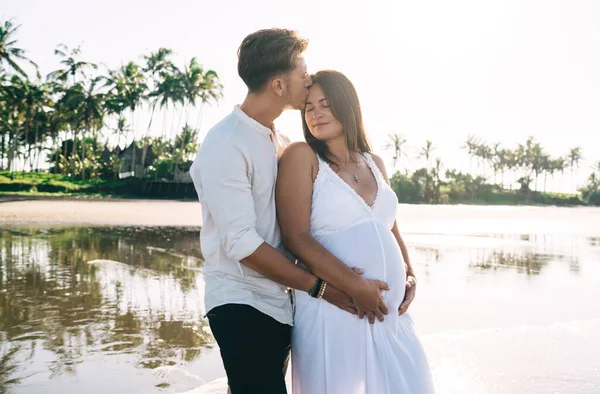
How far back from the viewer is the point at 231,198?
7.06 ft

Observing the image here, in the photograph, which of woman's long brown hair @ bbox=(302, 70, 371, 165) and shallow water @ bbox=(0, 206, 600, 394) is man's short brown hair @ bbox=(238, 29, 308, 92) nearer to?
woman's long brown hair @ bbox=(302, 70, 371, 165)

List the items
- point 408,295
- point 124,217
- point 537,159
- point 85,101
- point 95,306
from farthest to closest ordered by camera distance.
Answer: point 537,159 < point 85,101 < point 124,217 < point 95,306 < point 408,295

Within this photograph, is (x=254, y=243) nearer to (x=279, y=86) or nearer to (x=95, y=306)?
(x=279, y=86)

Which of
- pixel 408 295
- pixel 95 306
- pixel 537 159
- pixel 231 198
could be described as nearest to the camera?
pixel 231 198

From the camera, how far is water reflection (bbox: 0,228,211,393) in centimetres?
504

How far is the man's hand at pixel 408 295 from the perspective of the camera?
2.63 metres

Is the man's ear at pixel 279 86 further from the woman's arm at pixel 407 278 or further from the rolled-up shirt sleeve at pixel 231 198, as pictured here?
the woman's arm at pixel 407 278

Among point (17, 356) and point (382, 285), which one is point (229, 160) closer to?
point (382, 285)

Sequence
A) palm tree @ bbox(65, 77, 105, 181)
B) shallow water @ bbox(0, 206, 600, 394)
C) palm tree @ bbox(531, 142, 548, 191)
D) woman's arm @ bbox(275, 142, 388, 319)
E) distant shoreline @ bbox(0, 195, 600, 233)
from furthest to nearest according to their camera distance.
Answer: palm tree @ bbox(531, 142, 548, 191)
palm tree @ bbox(65, 77, 105, 181)
distant shoreline @ bbox(0, 195, 600, 233)
shallow water @ bbox(0, 206, 600, 394)
woman's arm @ bbox(275, 142, 388, 319)

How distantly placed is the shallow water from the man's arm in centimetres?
252

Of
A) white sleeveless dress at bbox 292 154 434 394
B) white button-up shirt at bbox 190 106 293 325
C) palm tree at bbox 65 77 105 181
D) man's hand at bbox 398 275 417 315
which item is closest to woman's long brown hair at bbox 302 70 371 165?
white sleeveless dress at bbox 292 154 434 394

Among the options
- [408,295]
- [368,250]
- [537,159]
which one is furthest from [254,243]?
[537,159]

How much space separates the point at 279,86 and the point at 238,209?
0.59 m

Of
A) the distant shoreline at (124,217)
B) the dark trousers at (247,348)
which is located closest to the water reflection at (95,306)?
the dark trousers at (247,348)
